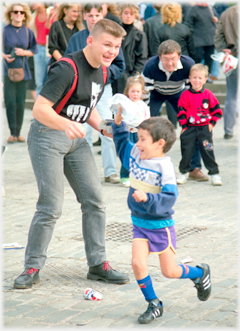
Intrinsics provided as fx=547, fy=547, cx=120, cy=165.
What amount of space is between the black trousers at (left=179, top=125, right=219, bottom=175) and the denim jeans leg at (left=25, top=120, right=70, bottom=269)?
374cm

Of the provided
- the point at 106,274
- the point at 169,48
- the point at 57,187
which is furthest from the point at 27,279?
the point at 169,48

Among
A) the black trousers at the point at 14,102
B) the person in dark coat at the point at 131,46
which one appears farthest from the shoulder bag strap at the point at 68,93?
the black trousers at the point at 14,102

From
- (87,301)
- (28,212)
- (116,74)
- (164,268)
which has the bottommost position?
(28,212)

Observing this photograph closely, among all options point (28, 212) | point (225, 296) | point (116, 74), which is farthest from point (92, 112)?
point (116, 74)

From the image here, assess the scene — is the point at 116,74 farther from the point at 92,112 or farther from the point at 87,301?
the point at 87,301

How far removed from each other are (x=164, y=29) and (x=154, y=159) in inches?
283

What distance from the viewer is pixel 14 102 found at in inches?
412

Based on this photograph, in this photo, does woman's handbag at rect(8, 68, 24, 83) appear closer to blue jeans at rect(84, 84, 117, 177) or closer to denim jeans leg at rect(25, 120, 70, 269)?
blue jeans at rect(84, 84, 117, 177)

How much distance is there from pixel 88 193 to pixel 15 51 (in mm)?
6656

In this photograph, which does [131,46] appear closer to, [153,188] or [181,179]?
[181,179]

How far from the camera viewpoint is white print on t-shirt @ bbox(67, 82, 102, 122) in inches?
160

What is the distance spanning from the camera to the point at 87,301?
3.90 meters

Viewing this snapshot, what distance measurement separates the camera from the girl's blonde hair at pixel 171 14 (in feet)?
33.0

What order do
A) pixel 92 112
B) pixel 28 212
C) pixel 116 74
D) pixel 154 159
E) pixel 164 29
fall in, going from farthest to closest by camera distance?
pixel 164 29 → pixel 116 74 → pixel 28 212 → pixel 92 112 → pixel 154 159
